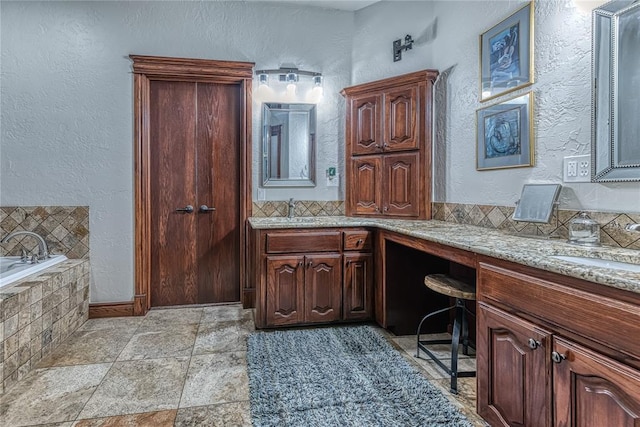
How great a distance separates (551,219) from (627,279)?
103 cm

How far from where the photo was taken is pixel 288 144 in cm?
344

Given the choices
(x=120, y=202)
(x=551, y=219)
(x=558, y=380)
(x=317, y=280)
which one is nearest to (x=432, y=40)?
(x=551, y=219)

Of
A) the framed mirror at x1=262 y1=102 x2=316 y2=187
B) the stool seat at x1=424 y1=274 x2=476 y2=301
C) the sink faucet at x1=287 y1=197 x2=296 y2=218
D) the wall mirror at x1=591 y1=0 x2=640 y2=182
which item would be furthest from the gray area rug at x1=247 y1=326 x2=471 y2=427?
the framed mirror at x1=262 y1=102 x2=316 y2=187

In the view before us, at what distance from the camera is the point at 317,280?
110 inches

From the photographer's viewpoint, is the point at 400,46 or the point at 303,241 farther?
the point at 400,46

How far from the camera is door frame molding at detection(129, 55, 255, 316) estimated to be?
316cm

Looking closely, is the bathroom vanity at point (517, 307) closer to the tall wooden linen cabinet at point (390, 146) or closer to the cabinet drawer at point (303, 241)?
the cabinet drawer at point (303, 241)

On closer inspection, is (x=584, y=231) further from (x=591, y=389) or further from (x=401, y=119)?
(x=401, y=119)

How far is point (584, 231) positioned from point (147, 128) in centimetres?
325

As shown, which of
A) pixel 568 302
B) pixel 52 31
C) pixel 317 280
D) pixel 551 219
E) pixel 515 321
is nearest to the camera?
pixel 568 302

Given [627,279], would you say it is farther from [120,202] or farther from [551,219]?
[120,202]

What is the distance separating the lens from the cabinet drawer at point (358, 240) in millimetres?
2830

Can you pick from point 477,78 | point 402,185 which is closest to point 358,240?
point 402,185

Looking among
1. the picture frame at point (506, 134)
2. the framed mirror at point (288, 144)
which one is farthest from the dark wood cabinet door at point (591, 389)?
the framed mirror at point (288, 144)
